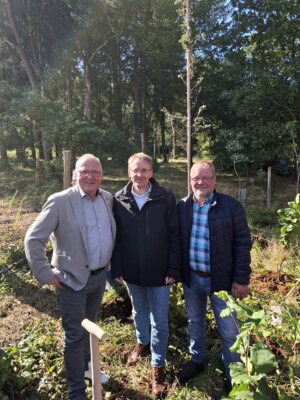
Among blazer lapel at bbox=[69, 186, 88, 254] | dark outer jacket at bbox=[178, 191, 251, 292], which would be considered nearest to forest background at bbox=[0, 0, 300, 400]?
dark outer jacket at bbox=[178, 191, 251, 292]

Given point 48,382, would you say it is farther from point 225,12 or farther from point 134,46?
point 134,46

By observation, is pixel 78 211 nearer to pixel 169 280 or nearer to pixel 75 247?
pixel 75 247

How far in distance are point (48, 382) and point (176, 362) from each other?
113cm

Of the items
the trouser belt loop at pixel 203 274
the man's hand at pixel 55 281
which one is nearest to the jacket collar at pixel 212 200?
the trouser belt loop at pixel 203 274

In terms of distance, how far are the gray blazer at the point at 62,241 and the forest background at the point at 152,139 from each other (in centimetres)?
95

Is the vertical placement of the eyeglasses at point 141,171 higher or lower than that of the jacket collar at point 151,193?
higher

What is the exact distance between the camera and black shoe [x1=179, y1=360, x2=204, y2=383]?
3035mm

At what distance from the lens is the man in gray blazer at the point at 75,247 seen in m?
2.55

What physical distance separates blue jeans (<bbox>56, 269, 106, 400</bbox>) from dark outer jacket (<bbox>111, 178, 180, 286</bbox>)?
0.97 feet

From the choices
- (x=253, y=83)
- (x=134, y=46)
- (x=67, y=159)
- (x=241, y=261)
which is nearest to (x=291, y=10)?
(x=253, y=83)

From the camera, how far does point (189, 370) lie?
10.0ft

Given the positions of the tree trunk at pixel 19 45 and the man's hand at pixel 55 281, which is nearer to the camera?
the man's hand at pixel 55 281

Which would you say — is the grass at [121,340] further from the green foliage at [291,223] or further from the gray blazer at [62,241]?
the gray blazer at [62,241]

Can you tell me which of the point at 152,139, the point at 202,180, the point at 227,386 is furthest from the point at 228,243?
the point at 152,139
